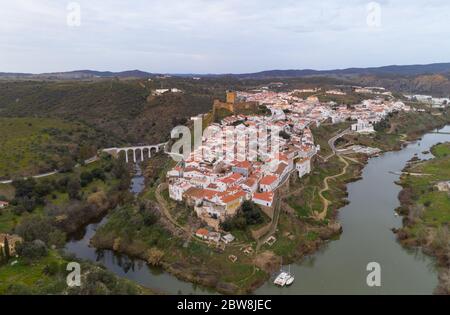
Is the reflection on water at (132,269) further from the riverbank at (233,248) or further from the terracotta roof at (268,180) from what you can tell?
the terracotta roof at (268,180)

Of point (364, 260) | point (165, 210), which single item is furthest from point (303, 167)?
point (165, 210)

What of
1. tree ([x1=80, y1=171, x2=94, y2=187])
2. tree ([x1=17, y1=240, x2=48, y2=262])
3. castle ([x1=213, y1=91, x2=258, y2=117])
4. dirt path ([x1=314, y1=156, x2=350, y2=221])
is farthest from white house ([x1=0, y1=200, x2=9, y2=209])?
castle ([x1=213, y1=91, x2=258, y2=117])

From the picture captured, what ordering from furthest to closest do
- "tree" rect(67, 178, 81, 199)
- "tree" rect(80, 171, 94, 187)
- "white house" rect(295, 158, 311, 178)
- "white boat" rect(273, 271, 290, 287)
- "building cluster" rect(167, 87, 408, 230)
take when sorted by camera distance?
"tree" rect(80, 171, 94, 187) → "white house" rect(295, 158, 311, 178) → "tree" rect(67, 178, 81, 199) → "building cluster" rect(167, 87, 408, 230) → "white boat" rect(273, 271, 290, 287)

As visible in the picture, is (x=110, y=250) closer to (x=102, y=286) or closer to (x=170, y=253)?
(x=170, y=253)

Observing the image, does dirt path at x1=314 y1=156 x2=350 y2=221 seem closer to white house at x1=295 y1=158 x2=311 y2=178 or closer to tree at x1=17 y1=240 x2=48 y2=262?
white house at x1=295 y1=158 x2=311 y2=178

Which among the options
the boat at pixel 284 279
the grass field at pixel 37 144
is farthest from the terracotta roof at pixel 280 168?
the grass field at pixel 37 144

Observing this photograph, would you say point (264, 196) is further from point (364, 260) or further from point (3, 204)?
point (3, 204)
